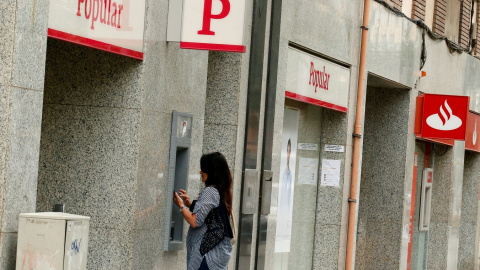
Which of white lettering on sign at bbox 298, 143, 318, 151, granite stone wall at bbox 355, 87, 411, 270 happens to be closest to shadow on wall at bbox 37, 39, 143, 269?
white lettering on sign at bbox 298, 143, 318, 151

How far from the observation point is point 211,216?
7.68 m

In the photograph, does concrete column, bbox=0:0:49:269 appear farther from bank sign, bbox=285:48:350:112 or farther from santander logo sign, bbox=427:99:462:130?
santander logo sign, bbox=427:99:462:130

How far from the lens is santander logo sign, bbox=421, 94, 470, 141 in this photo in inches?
629

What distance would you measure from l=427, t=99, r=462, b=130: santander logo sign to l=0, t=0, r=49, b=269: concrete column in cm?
1043

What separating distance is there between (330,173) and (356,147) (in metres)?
0.54

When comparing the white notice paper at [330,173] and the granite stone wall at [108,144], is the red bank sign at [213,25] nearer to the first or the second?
the granite stone wall at [108,144]

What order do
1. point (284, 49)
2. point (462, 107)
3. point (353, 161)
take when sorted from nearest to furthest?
point (284, 49), point (353, 161), point (462, 107)

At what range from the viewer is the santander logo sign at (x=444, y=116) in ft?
52.4

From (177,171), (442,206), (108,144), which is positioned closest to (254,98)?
(177,171)

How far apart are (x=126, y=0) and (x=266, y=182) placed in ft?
11.5

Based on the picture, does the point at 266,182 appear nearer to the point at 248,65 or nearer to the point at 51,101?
the point at 248,65

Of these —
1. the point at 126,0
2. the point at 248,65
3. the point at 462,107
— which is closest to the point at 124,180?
the point at 126,0

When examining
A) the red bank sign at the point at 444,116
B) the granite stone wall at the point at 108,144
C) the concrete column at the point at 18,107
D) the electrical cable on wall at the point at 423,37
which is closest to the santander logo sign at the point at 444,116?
the red bank sign at the point at 444,116

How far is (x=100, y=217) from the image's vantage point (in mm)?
8352
